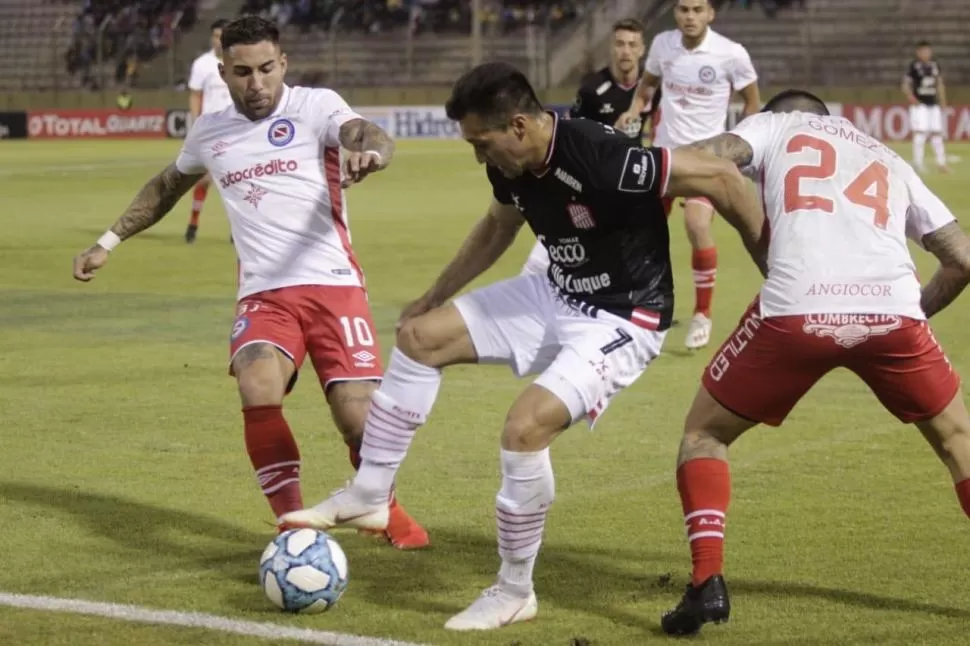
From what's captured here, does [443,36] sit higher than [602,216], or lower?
lower

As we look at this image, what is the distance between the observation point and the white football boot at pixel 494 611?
574 cm

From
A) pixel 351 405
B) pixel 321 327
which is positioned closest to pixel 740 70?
pixel 321 327

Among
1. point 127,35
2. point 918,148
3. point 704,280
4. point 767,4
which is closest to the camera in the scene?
point 704,280

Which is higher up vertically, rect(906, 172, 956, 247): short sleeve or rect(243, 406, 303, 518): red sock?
rect(906, 172, 956, 247): short sleeve

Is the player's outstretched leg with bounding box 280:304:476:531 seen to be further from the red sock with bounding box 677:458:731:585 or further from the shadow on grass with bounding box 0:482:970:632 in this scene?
the red sock with bounding box 677:458:731:585

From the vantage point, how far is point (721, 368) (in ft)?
19.1

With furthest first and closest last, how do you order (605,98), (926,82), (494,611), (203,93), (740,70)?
(926,82) < (203,93) < (605,98) < (740,70) < (494,611)

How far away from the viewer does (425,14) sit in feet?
152

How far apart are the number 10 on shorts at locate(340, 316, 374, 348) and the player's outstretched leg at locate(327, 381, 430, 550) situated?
0.52 ft

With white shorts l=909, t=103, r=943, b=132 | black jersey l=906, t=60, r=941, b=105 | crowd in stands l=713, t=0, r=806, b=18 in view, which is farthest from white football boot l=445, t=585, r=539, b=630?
crowd in stands l=713, t=0, r=806, b=18

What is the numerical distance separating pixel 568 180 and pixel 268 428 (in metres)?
1.62

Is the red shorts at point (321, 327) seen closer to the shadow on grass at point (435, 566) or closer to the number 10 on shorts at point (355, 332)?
the number 10 on shorts at point (355, 332)

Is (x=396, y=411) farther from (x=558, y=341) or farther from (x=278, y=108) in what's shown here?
(x=278, y=108)

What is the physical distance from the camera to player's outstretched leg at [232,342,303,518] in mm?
6594
